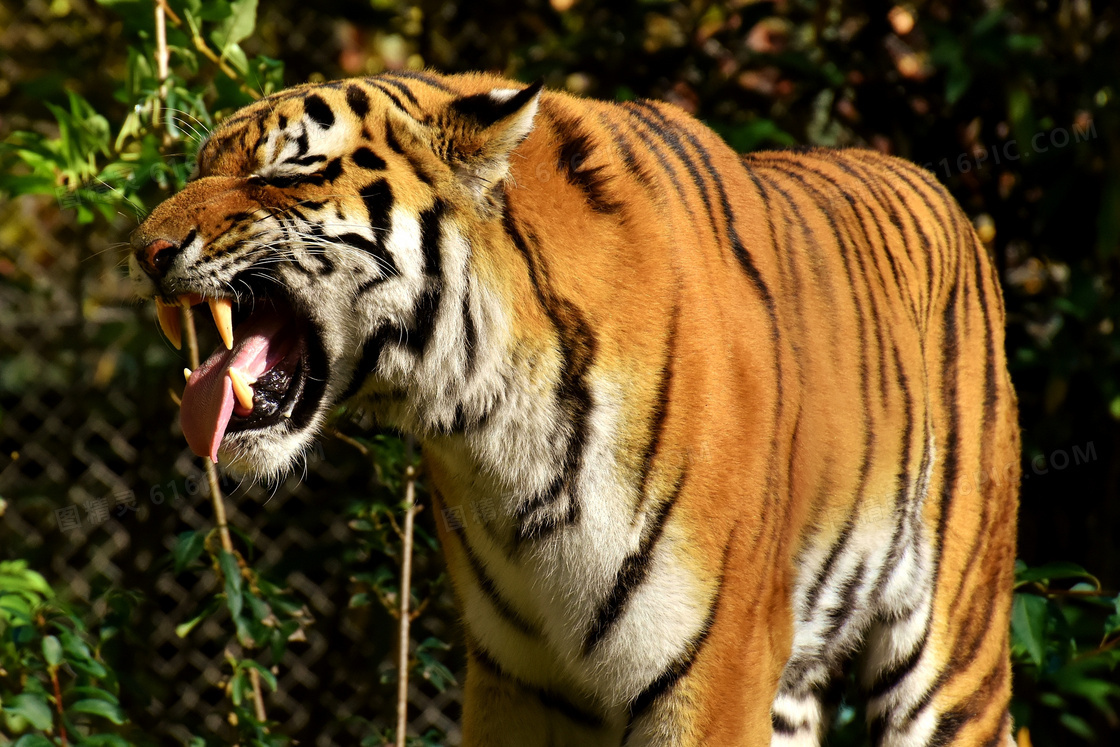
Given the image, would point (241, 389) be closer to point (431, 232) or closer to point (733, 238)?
point (431, 232)

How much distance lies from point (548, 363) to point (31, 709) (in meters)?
1.15

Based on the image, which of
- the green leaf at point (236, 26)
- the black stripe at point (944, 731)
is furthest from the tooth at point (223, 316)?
the black stripe at point (944, 731)

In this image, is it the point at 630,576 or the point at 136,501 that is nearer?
the point at 630,576

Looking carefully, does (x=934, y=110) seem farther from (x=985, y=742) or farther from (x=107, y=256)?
(x=107, y=256)

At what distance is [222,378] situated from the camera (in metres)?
1.50

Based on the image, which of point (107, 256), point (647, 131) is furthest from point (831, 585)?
point (107, 256)

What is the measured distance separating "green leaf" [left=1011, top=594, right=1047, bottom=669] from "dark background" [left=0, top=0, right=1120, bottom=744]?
919mm

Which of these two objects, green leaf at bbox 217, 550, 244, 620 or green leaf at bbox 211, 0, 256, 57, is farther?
green leaf at bbox 211, 0, 256, 57

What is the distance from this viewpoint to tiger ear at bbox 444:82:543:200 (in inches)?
57.8

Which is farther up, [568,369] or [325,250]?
[325,250]

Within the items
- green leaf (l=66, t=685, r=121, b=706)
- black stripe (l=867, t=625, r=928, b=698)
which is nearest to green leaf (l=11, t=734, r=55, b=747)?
green leaf (l=66, t=685, r=121, b=706)

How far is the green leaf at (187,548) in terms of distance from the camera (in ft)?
6.94

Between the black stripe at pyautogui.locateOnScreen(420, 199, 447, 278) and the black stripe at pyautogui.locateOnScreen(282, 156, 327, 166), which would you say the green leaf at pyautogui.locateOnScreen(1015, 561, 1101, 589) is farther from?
the black stripe at pyautogui.locateOnScreen(282, 156, 327, 166)

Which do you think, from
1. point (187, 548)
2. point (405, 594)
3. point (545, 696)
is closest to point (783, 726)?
point (545, 696)
